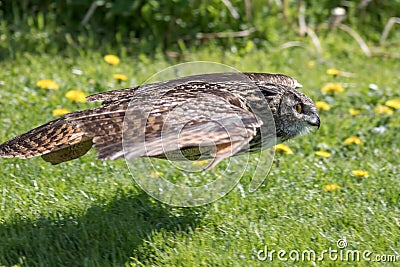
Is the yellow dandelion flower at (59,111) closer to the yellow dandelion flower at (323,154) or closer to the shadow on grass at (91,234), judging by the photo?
the shadow on grass at (91,234)

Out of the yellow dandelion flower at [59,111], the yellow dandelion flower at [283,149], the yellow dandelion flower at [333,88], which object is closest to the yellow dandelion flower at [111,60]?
the yellow dandelion flower at [59,111]

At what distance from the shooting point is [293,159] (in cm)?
569

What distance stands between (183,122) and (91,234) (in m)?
0.96

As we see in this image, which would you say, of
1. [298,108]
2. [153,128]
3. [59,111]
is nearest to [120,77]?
[59,111]

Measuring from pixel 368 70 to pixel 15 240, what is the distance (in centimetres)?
506

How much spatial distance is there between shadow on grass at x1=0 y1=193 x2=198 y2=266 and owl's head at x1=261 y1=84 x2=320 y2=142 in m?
0.81

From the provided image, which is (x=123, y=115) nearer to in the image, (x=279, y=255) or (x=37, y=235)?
(x=37, y=235)

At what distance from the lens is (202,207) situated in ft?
15.8

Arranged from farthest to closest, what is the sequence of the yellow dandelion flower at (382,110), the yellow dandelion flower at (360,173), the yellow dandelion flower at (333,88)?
the yellow dandelion flower at (333,88)
the yellow dandelion flower at (382,110)
the yellow dandelion flower at (360,173)

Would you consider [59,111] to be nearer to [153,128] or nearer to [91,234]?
[91,234]

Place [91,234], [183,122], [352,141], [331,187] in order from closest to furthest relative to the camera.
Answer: [183,122] → [91,234] → [331,187] → [352,141]

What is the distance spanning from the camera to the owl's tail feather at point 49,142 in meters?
4.15

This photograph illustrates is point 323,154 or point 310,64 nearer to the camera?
point 323,154

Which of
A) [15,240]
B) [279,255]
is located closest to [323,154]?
[279,255]
